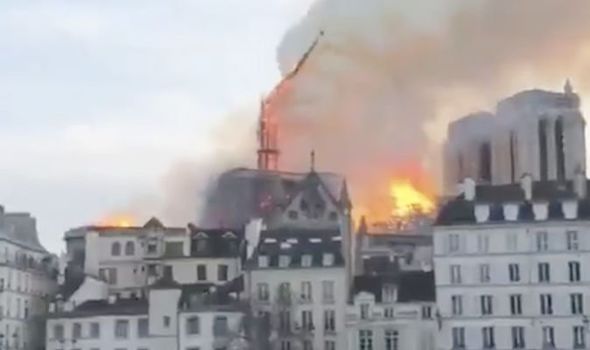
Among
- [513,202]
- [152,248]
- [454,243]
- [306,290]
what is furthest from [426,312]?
[152,248]

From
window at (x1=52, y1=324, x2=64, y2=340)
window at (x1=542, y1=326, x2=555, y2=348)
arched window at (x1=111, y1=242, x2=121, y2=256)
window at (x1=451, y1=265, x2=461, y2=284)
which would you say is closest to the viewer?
window at (x1=542, y1=326, x2=555, y2=348)

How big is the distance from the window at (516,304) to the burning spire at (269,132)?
189 feet

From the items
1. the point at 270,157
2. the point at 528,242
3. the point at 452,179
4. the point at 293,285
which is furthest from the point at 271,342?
the point at 452,179

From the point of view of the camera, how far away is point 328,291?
108 meters

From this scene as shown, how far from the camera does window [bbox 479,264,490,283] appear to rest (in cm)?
10262

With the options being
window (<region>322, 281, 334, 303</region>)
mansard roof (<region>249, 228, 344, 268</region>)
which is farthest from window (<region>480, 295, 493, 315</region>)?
window (<region>322, 281, 334, 303</region>)

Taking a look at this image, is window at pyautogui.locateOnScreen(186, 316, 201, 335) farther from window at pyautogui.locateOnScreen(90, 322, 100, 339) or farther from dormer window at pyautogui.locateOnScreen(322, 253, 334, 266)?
dormer window at pyautogui.locateOnScreen(322, 253, 334, 266)

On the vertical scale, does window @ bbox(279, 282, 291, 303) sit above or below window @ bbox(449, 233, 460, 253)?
below

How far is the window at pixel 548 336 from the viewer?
99750 millimetres

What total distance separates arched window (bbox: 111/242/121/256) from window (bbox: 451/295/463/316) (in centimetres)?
3463

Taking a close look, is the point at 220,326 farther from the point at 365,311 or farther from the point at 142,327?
the point at 365,311

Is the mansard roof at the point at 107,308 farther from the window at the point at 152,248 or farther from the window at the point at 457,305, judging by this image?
the window at the point at 457,305

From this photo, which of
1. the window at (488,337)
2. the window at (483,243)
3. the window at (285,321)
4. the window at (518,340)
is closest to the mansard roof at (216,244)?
the window at (285,321)

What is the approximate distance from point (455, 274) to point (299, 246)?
13.8 metres
